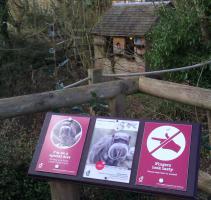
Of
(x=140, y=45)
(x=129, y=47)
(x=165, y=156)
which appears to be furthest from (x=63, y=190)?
(x=129, y=47)

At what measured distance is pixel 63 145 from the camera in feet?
8.41

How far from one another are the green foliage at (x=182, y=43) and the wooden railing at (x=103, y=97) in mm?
2475

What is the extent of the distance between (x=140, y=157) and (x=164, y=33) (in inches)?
162

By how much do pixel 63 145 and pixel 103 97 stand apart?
1104 mm

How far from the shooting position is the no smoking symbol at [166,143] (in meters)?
2.30

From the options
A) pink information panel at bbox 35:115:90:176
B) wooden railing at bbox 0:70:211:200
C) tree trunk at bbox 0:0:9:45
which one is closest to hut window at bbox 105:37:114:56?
tree trunk at bbox 0:0:9:45

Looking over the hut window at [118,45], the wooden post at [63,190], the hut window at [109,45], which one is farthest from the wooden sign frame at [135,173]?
the hut window at [109,45]

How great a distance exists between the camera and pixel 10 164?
12.5 feet

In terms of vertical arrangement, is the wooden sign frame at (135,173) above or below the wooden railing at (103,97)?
above

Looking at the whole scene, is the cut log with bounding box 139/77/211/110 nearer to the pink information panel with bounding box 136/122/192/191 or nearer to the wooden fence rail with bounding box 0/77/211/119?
the wooden fence rail with bounding box 0/77/211/119

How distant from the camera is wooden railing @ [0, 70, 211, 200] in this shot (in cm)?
299

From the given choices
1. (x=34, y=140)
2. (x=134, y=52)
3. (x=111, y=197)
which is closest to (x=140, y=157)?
(x=111, y=197)

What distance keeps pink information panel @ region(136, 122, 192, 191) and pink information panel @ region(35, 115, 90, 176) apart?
38cm

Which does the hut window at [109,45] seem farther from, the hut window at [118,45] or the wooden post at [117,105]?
the wooden post at [117,105]
